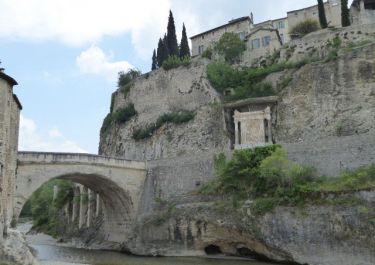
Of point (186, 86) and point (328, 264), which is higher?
point (186, 86)

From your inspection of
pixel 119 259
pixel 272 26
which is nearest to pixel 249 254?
pixel 119 259

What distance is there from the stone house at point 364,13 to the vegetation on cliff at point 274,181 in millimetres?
23191

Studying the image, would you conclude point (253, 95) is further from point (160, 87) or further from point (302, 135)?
point (160, 87)

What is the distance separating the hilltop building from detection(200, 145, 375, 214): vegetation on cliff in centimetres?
2105

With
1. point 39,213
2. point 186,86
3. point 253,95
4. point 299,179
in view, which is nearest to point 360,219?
point 299,179

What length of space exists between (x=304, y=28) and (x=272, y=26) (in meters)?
3.85

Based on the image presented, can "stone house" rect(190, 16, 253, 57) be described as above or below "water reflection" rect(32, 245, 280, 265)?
above

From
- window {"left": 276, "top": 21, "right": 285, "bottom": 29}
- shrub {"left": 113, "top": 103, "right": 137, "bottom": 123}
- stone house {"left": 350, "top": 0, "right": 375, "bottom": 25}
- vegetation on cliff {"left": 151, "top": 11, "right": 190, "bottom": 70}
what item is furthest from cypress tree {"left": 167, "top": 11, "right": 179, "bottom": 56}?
stone house {"left": 350, "top": 0, "right": 375, "bottom": 25}

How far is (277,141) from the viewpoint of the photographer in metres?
40.6

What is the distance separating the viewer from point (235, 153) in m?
31.5

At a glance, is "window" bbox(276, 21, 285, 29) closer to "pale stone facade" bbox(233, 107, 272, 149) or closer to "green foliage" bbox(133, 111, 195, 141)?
"green foliage" bbox(133, 111, 195, 141)

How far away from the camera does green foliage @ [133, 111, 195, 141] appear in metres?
47.0

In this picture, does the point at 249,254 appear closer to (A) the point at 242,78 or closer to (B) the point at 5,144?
(B) the point at 5,144

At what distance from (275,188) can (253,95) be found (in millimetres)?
16589
